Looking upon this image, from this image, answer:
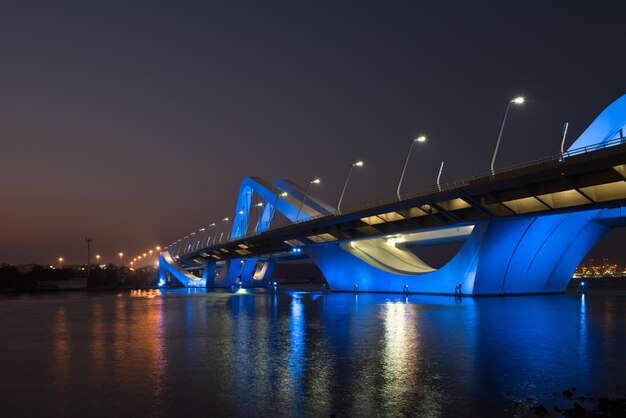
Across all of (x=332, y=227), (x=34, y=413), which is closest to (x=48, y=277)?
(x=332, y=227)

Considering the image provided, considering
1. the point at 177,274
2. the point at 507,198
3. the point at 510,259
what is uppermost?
the point at 507,198

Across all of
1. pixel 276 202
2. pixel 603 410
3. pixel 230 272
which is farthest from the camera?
pixel 230 272

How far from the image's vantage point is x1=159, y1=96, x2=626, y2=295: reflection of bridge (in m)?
35.3

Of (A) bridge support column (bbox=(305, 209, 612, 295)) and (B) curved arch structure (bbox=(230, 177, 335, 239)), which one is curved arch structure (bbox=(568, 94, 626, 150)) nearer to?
(A) bridge support column (bbox=(305, 209, 612, 295))

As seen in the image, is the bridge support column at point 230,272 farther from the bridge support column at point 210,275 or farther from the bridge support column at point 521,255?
the bridge support column at point 521,255

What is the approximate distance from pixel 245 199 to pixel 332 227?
51592mm

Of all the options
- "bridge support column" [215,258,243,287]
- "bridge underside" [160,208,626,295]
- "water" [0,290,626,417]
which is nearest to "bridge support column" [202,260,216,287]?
"bridge support column" [215,258,243,287]

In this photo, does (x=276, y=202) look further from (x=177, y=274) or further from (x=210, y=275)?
(x=177, y=274)

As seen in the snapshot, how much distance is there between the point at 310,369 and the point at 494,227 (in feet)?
120

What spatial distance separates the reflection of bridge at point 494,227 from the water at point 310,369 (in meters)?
14.6

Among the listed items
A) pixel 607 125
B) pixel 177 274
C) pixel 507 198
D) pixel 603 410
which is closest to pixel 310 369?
pixel 603 410

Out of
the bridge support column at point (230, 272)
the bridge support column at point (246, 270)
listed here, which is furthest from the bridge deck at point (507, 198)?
the bridge support column at point (246, 270)

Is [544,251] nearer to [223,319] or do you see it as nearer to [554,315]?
[554,315]

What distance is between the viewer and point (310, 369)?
1257cm
